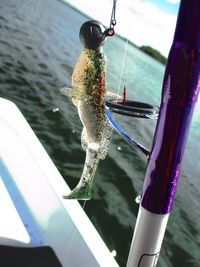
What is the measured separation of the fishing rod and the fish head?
237 mm

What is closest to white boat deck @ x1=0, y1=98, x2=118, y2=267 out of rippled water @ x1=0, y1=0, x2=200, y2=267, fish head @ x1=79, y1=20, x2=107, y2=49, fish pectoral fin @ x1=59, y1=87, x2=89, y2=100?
fish pectoral fin @ x1=59, y1=87, x2=89, y2=100

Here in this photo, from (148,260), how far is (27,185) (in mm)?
2135

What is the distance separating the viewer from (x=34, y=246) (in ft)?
8.25

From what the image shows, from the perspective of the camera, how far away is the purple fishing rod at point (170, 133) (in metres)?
0.81

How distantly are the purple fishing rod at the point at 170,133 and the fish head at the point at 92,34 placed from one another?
0.24 m

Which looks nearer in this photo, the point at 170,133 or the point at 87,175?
the point at 170,133

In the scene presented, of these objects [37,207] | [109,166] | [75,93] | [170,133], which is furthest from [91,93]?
[109,166]

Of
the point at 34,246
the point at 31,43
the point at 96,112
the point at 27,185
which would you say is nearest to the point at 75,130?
the point at 27,185

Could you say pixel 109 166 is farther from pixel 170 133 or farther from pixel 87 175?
pixel 170 133

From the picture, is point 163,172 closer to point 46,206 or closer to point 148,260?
point 148,260

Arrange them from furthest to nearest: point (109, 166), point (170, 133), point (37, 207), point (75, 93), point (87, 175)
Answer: point (109, 166) < point (37, 207) < point (87, 175) < point (75, 93) < point (170, 133)

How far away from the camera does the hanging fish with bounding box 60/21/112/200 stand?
38.3 inches

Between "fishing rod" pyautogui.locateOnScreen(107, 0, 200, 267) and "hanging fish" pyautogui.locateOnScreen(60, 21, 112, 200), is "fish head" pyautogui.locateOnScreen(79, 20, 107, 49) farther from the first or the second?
"fishing rod" pyautogui.locateOnScreen(107, 0, 200, 267)

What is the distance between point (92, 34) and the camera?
952 millimetres
